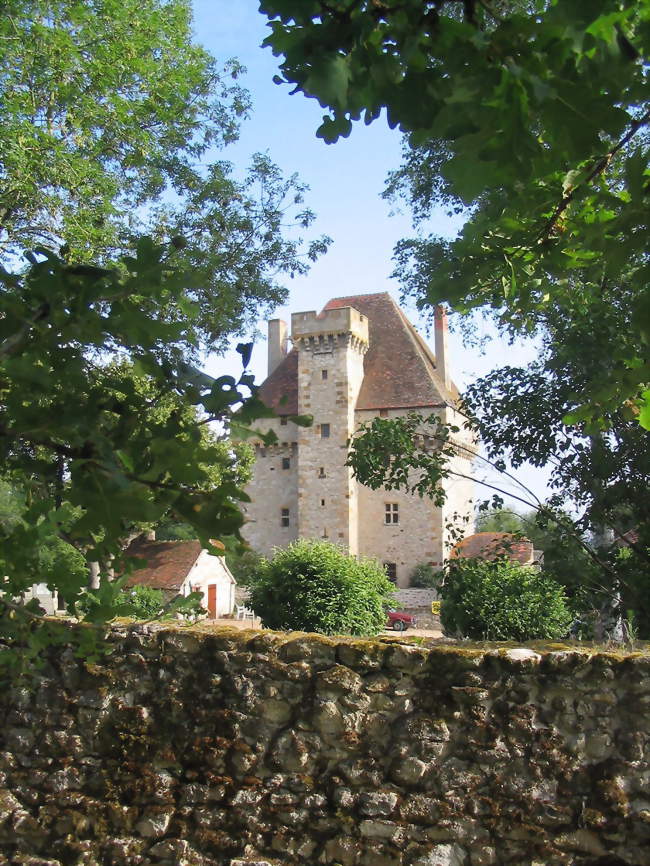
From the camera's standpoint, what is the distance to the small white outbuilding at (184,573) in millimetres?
28797

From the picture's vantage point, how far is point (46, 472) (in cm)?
227

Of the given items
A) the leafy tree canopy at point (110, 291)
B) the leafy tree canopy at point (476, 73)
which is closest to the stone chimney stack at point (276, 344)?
the leafy tree canopy at point (110, 291)

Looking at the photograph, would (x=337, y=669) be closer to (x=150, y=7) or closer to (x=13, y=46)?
(x=13, y=46)

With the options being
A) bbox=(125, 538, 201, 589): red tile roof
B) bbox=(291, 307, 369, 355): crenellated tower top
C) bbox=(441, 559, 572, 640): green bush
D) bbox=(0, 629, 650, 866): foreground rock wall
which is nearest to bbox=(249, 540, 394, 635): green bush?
bbox=(441, 559, 572, 640): green bush

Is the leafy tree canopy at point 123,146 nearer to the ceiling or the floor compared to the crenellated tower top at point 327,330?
nearer to the floor

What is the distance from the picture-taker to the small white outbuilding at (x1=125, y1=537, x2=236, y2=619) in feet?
94.5

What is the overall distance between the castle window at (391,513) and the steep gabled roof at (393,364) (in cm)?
500

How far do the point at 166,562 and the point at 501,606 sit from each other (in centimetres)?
2162

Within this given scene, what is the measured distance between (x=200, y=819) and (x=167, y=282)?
4.39 meters

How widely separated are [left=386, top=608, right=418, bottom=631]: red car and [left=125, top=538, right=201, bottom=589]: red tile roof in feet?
25.7

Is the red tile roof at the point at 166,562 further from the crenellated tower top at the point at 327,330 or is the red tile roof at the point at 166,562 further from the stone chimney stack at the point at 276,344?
the stone chimney stack at the point at 276,344

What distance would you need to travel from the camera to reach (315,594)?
40.9 feet

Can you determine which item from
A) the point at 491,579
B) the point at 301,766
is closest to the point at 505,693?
the point at 301,766

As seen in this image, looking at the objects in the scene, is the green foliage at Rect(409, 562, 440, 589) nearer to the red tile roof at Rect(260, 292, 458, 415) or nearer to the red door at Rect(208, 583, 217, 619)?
the red tile roof at Rect(260, 292, 458, 415)
